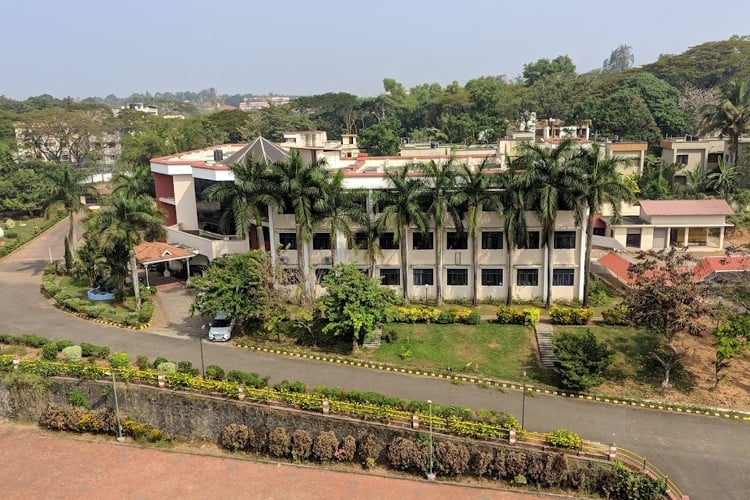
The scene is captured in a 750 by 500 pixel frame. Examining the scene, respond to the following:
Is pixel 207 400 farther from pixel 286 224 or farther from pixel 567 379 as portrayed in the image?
pixel 567 379

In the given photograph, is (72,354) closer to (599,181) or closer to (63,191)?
(63,191)

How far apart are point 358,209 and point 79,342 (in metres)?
16.2

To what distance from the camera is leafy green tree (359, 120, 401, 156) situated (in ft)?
260

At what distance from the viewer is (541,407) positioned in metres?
25.0

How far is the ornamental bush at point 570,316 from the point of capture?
31.5m

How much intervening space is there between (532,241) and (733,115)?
27.4m

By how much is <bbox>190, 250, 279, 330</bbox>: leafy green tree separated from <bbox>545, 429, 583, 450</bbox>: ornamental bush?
14.6 m

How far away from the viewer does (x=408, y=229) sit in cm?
3475

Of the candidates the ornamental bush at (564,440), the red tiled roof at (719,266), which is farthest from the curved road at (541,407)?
the red tiled roof at (719,266)

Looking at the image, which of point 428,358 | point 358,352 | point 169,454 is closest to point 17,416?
point 169,454

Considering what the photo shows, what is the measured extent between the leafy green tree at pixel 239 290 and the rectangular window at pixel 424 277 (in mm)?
9059

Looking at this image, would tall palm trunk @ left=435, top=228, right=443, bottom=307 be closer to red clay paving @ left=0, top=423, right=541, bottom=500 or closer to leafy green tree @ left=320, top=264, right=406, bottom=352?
leafy green tree @ left=320, top=264, right=406, bottom=352

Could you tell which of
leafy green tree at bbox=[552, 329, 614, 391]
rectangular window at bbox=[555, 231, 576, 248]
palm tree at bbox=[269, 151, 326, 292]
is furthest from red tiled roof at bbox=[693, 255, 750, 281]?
palm tree at bbox=[269, 151, 326, 292]

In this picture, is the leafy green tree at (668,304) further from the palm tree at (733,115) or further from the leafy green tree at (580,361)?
the palm tree at (733,115)
